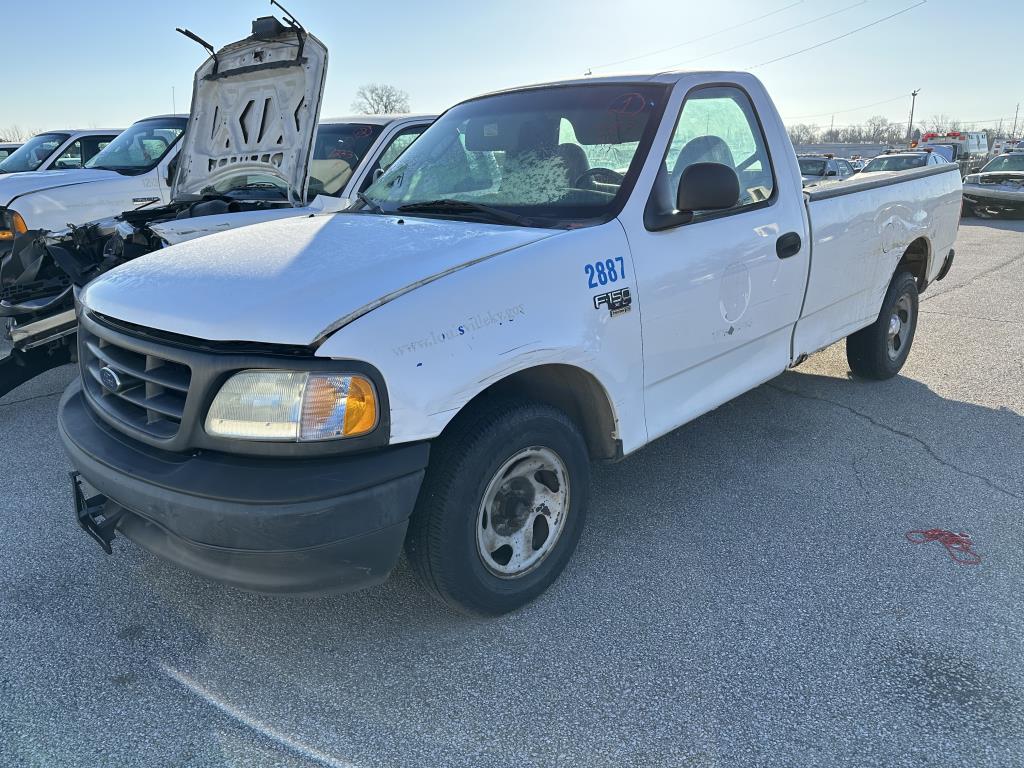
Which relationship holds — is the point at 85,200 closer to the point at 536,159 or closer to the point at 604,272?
the point at 536,159

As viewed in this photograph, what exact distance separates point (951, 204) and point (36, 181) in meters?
8.69

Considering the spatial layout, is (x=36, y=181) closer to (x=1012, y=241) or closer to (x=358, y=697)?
(x=358, y=697)

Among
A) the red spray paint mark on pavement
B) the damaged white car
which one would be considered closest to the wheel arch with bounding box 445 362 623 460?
the red spray paint mark on pavement

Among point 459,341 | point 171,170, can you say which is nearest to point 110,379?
point 459,341

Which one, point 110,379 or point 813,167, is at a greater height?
point 813,167

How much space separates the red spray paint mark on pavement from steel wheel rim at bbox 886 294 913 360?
7.47ft

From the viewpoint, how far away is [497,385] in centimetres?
269

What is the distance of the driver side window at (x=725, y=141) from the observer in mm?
3330

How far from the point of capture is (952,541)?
3.33m

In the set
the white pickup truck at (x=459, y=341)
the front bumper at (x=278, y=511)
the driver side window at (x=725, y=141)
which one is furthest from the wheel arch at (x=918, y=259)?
the front bumper at (x=278, y=511)

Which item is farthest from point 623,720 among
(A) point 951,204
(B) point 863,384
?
(A) point 951,204

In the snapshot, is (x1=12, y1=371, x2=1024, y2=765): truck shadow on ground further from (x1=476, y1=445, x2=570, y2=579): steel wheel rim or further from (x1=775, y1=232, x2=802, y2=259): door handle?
(x1=775, y1=232, x2=802, y2=259): door handle

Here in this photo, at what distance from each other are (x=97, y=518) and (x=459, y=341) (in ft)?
4.77

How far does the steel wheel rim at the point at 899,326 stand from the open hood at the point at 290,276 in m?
3.59
